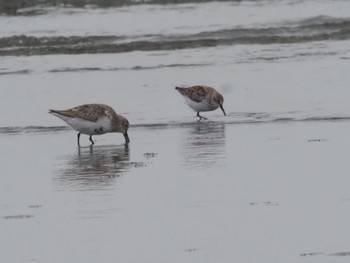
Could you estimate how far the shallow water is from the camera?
12.6m

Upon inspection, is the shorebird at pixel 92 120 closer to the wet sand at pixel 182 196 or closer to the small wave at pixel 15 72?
the wet sand at pixel 182 196

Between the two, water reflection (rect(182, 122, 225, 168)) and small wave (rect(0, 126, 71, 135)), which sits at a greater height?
water reflection (rect(182, 122, 225, 168))

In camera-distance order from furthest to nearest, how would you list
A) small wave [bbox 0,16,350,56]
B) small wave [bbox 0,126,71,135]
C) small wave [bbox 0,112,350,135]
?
small wave [bbox 0,16,350,56] → small wave [bbox 0,126,71,135] → small wave [bbox 0,112,350,135]

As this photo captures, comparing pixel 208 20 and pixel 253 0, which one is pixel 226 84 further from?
pixel 253 0

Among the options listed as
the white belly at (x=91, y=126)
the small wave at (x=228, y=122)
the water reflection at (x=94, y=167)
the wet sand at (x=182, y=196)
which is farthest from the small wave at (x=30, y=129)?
the water reflection at (x=94, y=167)

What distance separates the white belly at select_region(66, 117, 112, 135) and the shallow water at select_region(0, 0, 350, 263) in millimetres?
315

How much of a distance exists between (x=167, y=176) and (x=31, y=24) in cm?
3403

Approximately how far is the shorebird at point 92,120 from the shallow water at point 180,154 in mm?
332

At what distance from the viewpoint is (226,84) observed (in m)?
28.8

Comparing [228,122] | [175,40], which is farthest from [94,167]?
[175,40]

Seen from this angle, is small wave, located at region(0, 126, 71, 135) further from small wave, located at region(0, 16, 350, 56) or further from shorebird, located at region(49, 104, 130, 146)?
small wave, located at region(0, 16, 350, 56)

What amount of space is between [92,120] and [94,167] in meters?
2.39

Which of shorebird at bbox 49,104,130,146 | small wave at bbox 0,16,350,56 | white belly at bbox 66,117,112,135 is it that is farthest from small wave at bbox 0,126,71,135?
small wave at bbox 0,16,350,56

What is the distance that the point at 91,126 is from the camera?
20.3m
